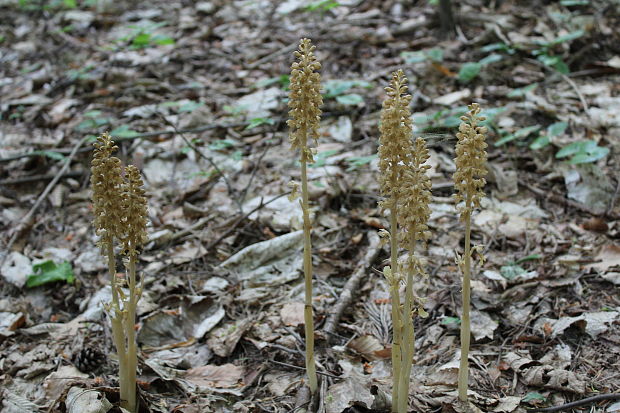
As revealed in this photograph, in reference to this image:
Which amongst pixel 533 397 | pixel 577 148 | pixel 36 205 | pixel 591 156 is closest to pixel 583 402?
pixel 533 397

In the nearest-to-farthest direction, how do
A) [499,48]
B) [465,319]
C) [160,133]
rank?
[465,319] < [160,133] < [499,48]

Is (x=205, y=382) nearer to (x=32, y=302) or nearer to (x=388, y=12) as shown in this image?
(x=32, y=302)

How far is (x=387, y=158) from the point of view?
7.41ft

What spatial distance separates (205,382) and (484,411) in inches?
55.1

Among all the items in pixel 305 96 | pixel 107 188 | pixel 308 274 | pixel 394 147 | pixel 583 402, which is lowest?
pixel 583 402

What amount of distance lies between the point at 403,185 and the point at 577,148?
268 centimetres

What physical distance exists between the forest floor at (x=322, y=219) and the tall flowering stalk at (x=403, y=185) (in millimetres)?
597

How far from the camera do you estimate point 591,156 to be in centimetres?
421

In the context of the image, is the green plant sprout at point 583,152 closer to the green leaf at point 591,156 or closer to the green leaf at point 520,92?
the green leaf at point 591,156

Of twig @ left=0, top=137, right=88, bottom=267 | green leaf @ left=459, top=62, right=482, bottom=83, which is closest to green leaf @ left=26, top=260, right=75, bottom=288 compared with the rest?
twig @ left=0, top=137, right=88, bottom=267

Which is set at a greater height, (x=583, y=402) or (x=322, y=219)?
(x=583, y=402)

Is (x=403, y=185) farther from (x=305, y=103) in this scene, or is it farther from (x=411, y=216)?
(x=305, y=103)

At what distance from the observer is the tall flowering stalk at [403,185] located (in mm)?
2197

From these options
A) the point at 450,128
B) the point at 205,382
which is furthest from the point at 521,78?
the point at 205,382
